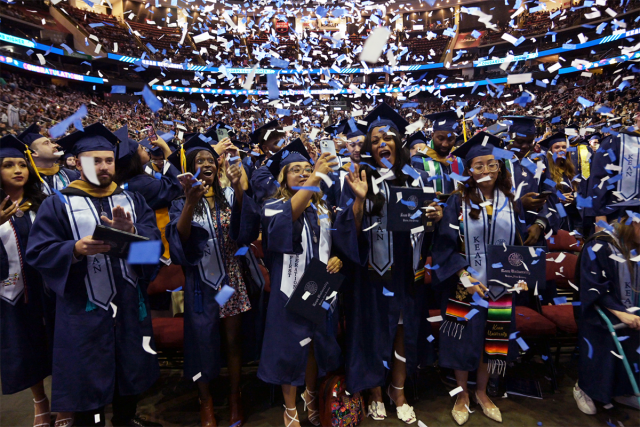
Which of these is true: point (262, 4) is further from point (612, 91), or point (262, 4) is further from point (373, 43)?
point (373, 43)

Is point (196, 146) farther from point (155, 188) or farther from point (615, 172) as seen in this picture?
point (615, 172)

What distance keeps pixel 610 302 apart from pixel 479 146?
153cm

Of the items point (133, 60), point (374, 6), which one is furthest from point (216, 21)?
point (374, 6)

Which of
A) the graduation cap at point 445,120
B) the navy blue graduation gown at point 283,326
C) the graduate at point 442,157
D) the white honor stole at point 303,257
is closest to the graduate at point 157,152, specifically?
the navy blue graduation gown at point 283,326

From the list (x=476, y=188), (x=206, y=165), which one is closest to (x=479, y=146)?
(x=476, y=188)

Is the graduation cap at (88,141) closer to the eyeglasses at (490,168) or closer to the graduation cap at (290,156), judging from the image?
the graduation cap at (290,156)

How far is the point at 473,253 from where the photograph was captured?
2742 mm

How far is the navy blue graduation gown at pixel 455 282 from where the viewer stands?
2723 mm

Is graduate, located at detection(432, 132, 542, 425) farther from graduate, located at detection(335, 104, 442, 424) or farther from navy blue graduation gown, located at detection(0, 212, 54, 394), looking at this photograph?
navy blue graduation gown, located at detection(0, 212, 54, 394)

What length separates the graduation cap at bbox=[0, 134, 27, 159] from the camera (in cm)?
263

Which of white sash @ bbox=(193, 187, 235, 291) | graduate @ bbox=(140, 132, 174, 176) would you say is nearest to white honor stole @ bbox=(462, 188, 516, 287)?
white sash @ bbox=(193, 187, 235, 291)

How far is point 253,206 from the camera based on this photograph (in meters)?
2.57

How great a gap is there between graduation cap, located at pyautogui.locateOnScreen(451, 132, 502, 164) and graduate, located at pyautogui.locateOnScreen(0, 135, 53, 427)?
3285mm

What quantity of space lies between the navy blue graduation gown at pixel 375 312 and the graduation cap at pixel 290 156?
1.44 ft
